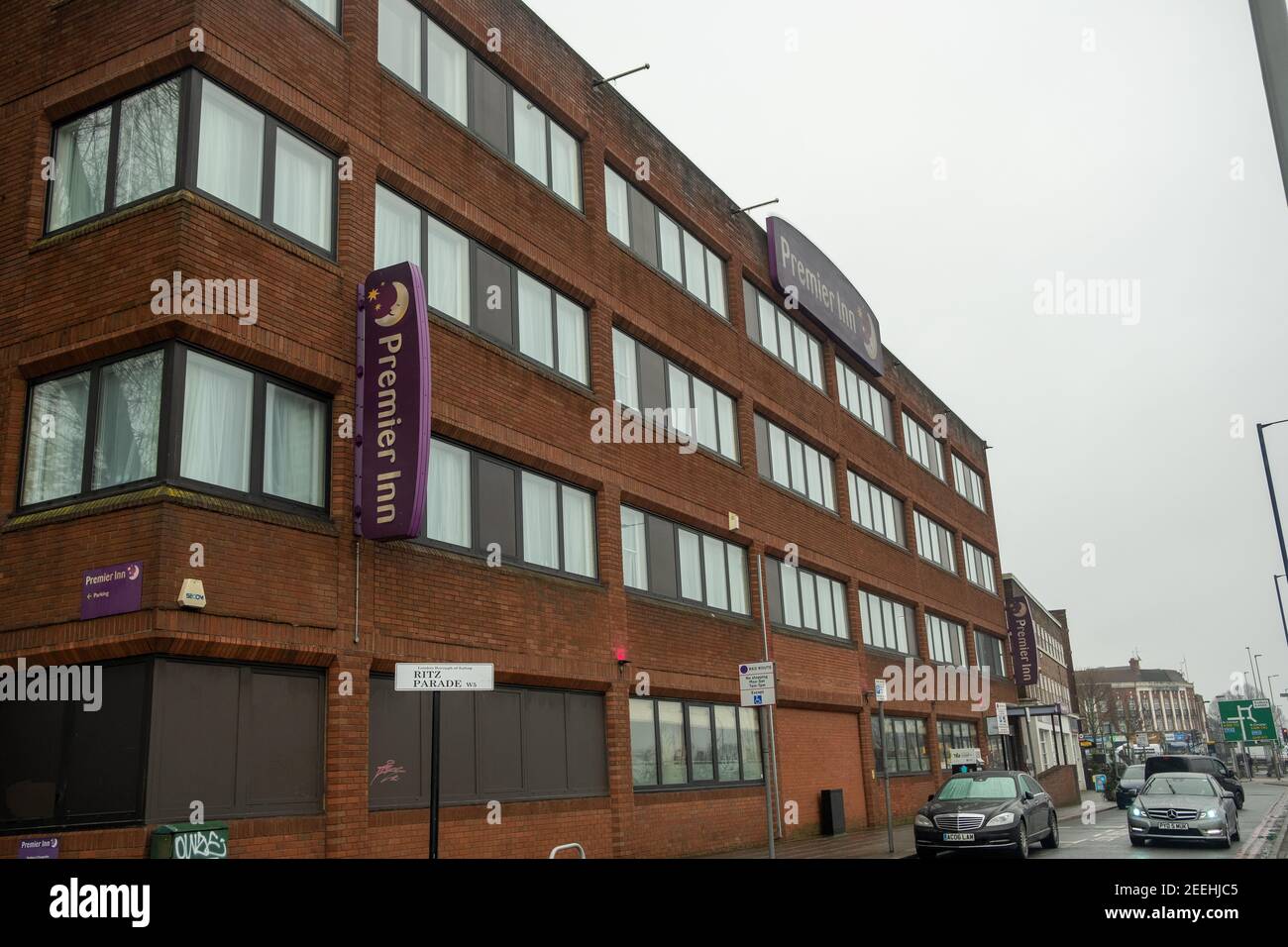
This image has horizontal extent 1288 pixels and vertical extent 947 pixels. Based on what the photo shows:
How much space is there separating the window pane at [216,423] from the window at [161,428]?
1 cm

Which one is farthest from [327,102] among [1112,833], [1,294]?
[1112,833]

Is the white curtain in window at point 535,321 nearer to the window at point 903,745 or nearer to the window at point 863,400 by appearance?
the window at point 863,400

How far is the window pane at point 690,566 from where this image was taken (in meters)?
21.5

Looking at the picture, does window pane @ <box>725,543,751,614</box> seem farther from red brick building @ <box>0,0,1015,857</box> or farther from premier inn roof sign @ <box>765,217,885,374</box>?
premier inn roof sign @ <box>765,217,885,374</box>

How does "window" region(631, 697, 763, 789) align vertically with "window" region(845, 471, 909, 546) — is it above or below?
below

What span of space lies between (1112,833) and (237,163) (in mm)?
22636

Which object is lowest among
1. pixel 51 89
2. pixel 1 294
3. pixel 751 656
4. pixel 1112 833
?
pixel 1112 833

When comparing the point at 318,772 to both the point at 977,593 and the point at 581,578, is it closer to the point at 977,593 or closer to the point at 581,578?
the point at 581,578

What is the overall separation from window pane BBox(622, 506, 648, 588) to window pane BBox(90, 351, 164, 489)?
9.19 meters

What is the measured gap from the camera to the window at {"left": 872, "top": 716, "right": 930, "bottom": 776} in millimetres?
29344

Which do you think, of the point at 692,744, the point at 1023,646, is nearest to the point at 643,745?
the point at 692,744

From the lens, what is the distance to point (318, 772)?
1241cm

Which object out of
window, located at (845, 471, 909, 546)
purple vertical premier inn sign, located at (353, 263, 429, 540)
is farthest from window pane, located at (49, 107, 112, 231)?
window, located at (845, 471, 909, 546)

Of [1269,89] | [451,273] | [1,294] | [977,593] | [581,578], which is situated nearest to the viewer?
[1269,89]
